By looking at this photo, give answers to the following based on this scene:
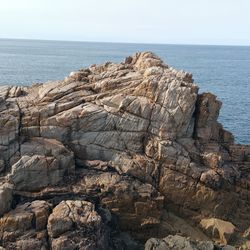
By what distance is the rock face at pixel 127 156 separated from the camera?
34844 mm

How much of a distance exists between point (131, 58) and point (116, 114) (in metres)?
11.1

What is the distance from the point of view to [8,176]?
1353 inches

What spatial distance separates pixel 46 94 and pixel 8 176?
9.03 m

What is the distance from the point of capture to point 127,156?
37.4 m

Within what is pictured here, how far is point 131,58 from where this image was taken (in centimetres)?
4750

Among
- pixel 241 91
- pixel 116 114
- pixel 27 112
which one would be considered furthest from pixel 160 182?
pixel 241 91

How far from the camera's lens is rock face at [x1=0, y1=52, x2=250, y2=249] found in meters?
34.8

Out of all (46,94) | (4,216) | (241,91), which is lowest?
(241,91)

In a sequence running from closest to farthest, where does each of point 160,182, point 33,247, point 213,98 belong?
1. point 33,247
2. point 160,182
3. point 213,98

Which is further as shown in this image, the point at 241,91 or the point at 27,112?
the point at 241,91

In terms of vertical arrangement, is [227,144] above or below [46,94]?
below

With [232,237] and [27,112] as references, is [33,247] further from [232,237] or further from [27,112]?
[232,237]

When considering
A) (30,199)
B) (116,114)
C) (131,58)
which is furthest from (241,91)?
(30,199)

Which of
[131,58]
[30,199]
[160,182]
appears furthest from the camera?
[131,58]
